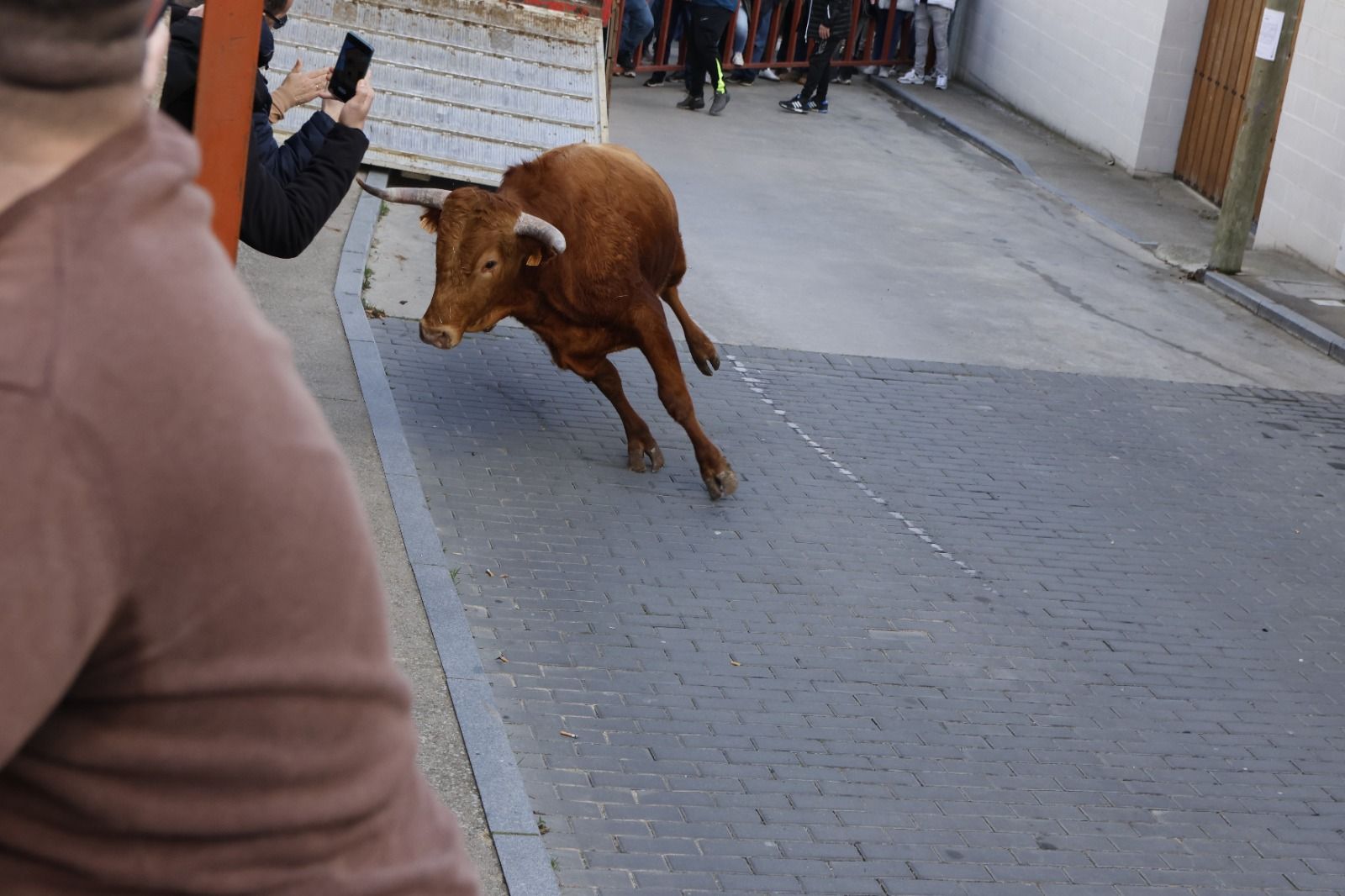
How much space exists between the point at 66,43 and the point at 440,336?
6.25 m

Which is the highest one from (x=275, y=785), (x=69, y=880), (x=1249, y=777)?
(x=275, y=785)

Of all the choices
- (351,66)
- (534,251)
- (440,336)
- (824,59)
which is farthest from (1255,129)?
(351,66)

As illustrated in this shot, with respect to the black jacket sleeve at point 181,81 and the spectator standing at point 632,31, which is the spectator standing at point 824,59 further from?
the black jacket sleeve at point 181,81

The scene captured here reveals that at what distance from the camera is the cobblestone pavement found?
17.1 feet

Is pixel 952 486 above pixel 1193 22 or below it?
below

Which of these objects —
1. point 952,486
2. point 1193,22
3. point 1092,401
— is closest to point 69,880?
point 952,486

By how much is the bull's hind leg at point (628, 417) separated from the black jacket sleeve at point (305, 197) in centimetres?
308

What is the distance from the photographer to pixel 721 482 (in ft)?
25.8

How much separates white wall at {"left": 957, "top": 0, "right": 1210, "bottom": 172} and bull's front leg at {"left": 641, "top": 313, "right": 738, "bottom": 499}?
11.5 metres

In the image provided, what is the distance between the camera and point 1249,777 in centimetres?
592

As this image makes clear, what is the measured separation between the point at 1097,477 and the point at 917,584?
2094 mm

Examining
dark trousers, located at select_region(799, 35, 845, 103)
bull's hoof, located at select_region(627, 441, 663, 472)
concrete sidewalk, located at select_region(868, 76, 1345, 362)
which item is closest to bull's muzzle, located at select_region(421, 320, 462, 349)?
bull's hoof, located at select_region(627, 441, 663, 472)

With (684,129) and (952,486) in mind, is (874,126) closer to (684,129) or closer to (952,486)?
(684,129)

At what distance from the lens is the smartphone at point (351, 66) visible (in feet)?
16.6
